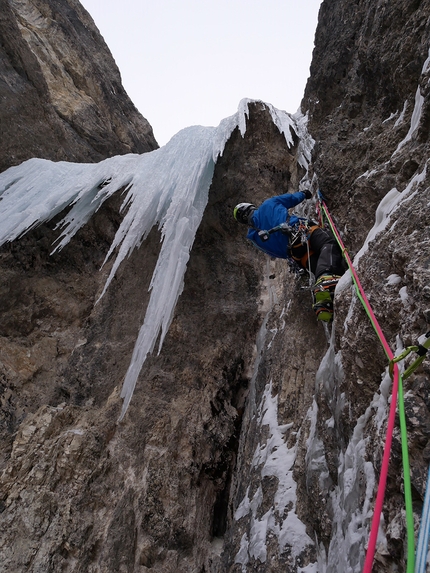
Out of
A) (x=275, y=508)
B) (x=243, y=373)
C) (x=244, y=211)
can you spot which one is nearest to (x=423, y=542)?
(x=275, y=508)

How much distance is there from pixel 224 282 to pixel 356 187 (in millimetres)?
2371

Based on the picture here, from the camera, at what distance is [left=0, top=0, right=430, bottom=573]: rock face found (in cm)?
190

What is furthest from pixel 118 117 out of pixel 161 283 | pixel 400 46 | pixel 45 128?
pixel 400 46

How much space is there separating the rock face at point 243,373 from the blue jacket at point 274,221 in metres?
0.32

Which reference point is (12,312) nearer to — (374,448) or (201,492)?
(201,492)

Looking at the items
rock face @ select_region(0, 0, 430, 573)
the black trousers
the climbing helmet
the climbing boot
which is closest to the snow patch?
rock face @ select_region(0, 0, 430, 573)

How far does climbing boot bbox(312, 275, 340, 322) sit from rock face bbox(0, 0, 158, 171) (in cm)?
494

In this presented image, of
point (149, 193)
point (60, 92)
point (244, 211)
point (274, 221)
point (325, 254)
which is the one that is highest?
point (60, 92)

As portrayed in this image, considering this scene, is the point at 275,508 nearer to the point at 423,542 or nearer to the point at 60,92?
the point at 423,542

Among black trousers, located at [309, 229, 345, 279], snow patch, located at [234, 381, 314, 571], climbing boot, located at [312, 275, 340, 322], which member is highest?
black trousers, located at [309, 229, 345, 279]

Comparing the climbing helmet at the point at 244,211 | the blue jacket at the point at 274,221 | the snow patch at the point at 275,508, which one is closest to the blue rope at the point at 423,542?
the snow patch at the point at 275,508

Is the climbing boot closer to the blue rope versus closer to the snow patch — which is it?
the snow patch

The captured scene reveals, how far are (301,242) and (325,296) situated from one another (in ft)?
2.12

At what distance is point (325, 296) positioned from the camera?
8.48ft
